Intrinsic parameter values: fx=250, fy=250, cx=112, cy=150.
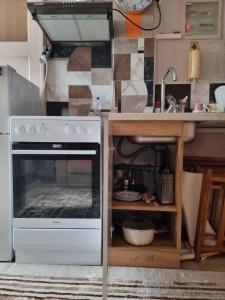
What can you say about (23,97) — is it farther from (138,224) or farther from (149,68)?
(138,224)

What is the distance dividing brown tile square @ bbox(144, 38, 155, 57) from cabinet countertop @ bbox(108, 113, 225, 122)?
33.9 inches

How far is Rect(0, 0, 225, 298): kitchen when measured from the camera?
6.52 ft

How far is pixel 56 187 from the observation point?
1.55 meters

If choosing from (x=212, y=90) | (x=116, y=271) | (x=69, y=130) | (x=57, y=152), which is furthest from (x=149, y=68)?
(x=116, y=271)

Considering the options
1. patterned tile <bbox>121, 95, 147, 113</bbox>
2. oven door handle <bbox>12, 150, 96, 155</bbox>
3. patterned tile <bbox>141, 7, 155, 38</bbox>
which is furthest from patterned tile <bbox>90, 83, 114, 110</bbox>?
oven door handle <bbox>12, 150, 96, 155</bbox>

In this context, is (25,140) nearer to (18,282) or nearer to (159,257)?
(18,282)

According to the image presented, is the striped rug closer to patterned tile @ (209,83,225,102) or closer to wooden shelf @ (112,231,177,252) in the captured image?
wooden shelf @ (112,231,177,252)

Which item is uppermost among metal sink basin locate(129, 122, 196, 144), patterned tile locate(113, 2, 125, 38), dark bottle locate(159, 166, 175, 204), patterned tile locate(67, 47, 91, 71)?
patterned tile locate(113, 2, 125, 38)

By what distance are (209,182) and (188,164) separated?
1.32ft

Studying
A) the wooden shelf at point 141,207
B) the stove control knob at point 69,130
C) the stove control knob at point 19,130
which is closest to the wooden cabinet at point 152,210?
the wooden shelf at point 141,207

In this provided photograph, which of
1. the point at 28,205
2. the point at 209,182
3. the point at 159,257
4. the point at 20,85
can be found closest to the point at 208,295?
the point at 159,257

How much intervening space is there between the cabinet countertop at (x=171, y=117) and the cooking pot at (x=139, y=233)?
0.68 meters

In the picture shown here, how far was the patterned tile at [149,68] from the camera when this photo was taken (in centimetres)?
202

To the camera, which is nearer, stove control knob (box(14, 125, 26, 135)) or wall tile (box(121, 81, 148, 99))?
stove control knob (box(14, 125, 26, 135))
